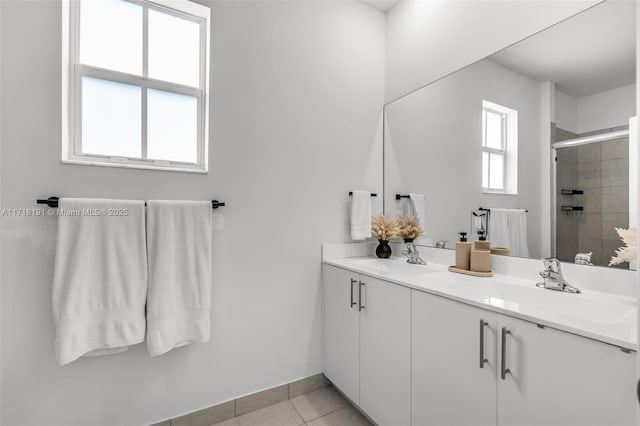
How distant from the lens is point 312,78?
1936mm

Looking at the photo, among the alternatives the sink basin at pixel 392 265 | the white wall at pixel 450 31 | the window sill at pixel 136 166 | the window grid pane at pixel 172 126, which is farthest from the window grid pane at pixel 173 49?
the sink basin at pixel 392 265

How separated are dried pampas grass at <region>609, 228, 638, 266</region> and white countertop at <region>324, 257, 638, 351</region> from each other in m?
0.14

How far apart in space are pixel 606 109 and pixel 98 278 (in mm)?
2266

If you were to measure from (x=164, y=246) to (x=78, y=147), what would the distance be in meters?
0.62

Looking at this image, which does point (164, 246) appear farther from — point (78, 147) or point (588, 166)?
point (588, 166)

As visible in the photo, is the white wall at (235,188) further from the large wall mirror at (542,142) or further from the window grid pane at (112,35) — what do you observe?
the large wall mirror at (542,142)

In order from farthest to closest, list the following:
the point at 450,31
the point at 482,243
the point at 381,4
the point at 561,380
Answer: the point at 381,4, the point at 450,31, the point at 482,243, the point at 561,380

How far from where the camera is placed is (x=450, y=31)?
178 cm

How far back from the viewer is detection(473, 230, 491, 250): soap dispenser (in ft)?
4.98

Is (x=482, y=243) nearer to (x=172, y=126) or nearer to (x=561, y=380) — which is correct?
(x=561, y=380)

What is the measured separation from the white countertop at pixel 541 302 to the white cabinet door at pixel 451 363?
2.3 inches

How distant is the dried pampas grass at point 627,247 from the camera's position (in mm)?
1048

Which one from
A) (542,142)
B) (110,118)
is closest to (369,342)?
(542,142)

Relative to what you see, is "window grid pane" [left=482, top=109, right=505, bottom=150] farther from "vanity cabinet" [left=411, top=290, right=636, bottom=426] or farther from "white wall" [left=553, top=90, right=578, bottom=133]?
"vanity cabinet" [left=411, top=290, right=636, bottom=426]
